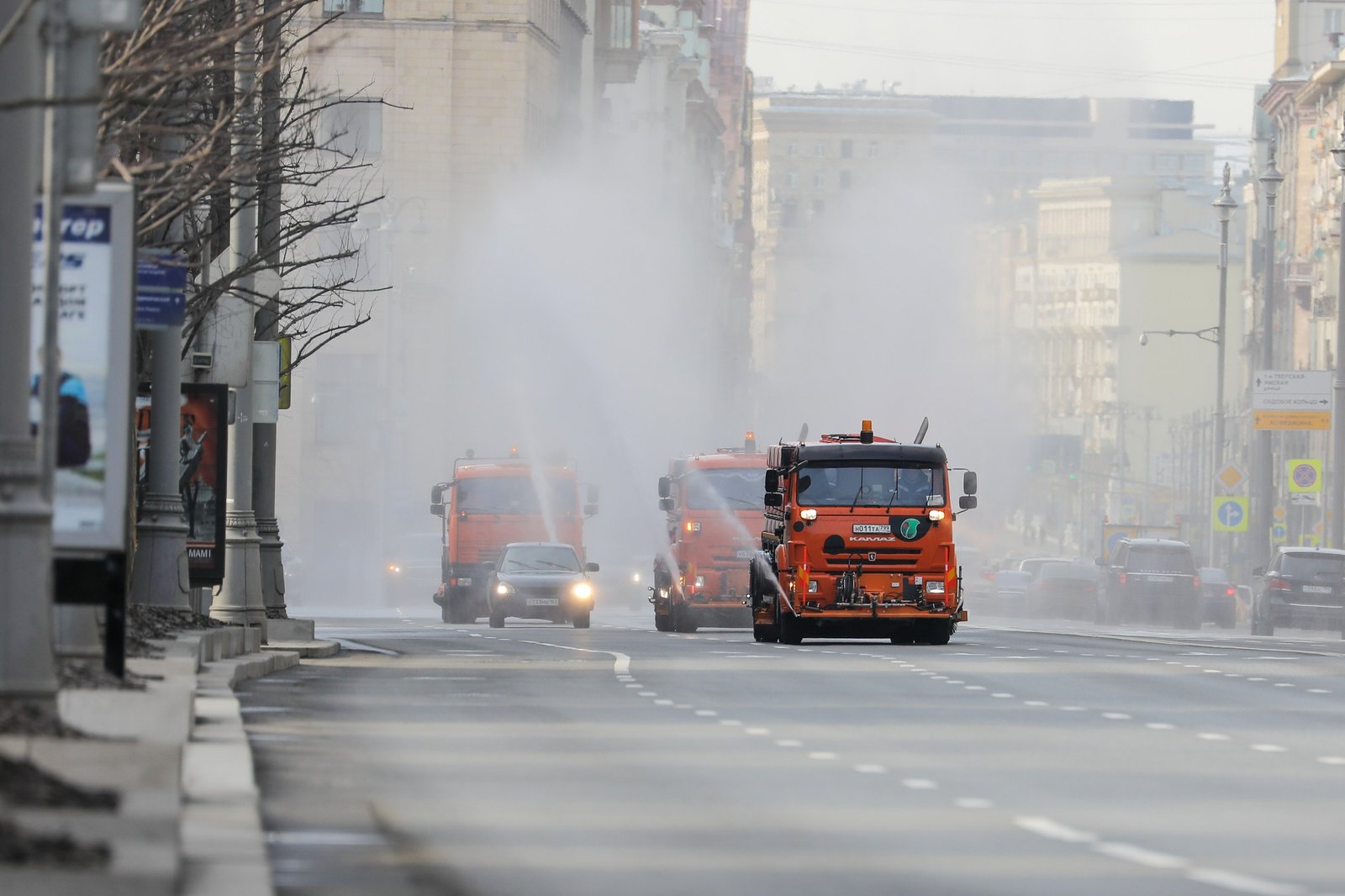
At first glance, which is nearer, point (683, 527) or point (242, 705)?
point (242, 705)

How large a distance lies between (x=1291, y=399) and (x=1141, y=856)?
53.0 meters

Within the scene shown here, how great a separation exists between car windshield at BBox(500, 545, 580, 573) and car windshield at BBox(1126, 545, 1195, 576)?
1416cm

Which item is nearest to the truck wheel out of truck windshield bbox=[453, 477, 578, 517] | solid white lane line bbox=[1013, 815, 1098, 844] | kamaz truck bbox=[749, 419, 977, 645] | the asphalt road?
kamaz truck bbox=[749, 419, 977, 645]

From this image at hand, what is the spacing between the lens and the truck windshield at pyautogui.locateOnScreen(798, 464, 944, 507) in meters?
35.8

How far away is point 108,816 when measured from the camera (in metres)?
10.7

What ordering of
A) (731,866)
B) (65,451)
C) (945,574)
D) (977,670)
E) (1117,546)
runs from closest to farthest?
(731,866)
(65,451)
(977,670)
(945,574)
(1117,546)

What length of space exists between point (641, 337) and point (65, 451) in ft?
338

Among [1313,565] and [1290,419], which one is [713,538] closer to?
[1313,565]

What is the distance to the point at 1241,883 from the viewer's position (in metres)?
11.1

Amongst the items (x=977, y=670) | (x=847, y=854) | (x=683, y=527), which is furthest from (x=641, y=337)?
(x=847, y=854)

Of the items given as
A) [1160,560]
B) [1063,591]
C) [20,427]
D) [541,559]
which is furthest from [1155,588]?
[20,427]

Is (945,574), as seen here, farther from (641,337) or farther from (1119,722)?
(641,337)

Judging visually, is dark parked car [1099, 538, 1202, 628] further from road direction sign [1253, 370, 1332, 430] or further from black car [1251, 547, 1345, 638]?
black car [1251, 547, 1345, 638]

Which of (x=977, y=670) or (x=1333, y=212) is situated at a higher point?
(x=1333, y=212)
